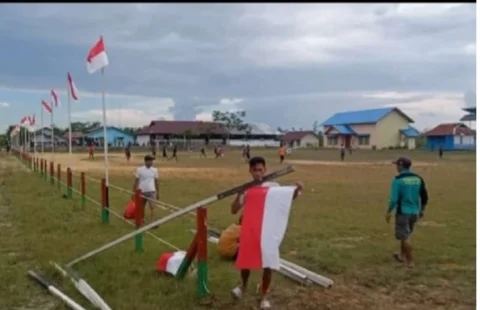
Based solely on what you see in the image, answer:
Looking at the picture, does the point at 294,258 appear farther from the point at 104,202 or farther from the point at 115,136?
the point at 115,136

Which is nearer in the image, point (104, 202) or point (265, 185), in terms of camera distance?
point (265, 185)

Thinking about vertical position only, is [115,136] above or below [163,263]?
above

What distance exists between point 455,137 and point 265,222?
232 feet

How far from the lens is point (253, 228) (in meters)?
5.48

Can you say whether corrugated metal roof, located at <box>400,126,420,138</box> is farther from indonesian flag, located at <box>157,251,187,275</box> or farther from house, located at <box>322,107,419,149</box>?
indonesian flag, located at <box>157,251,187,275</box>

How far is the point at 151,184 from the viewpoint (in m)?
10.8

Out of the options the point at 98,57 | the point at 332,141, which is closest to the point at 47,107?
the point at 98,57

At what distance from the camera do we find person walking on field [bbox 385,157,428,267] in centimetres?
739

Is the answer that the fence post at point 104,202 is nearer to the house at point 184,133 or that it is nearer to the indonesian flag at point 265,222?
the indonesian flag at point 265,222

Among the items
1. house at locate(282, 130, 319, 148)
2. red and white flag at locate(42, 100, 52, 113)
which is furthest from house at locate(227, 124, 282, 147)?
red and white flag at locate(42, 100, 52, 113)

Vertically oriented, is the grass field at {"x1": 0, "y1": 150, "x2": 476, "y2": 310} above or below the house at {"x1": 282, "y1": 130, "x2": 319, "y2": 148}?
below

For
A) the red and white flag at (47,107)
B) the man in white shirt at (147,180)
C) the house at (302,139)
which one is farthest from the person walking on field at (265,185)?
the house at (302,139)

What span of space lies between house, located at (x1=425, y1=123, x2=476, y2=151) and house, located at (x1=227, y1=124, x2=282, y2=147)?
30.2 meters

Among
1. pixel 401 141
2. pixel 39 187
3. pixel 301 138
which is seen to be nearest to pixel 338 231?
pixel 39 187
